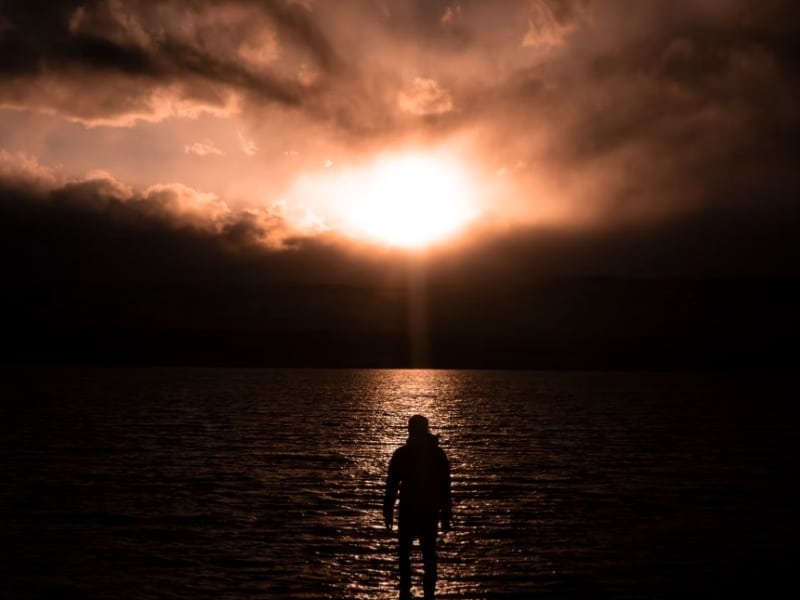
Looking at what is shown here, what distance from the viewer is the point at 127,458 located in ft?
137

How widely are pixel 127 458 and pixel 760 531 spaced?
97.5ft

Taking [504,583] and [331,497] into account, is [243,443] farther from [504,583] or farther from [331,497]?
[504,583]

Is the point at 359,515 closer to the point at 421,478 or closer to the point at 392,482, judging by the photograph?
the point at 392,482

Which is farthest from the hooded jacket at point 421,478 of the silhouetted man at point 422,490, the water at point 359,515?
the water at point 359,515

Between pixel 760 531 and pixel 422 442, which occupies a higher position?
pixel 422 442

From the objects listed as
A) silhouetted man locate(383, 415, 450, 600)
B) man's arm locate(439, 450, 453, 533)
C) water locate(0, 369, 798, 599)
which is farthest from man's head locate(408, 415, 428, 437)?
water locate(0, 369, 798, 599)

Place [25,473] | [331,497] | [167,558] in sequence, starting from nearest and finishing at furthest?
[167,558] → [331,497] → [25,473]

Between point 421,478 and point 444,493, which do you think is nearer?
point 421,478

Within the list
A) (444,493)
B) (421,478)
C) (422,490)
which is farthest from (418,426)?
(444,493)

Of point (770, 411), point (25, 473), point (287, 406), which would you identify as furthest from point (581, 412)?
point (25, 473)

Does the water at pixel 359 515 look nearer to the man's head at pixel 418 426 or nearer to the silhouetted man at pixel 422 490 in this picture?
the silhouetted man at pixel 422 490

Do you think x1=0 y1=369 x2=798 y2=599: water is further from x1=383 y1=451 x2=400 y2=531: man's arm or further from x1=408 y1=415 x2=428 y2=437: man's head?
x1=408 y1=415 x2=428 y2=437: man's head

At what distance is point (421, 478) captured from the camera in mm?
15719

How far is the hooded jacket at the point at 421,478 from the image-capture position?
1569cm
